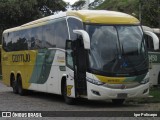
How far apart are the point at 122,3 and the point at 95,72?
91.3 ft

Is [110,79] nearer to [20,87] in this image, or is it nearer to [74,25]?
[74,25]

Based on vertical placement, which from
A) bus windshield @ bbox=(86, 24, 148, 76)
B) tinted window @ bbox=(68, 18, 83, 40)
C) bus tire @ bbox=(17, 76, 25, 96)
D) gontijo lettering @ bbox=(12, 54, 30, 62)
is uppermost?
tinted window @ bbox=(68, 18, 83, 40)

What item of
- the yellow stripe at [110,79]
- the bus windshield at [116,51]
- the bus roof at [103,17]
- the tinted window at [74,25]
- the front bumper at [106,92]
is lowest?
the front bumper at [106,92]

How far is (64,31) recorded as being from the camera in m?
19.1

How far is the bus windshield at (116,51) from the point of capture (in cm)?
1711

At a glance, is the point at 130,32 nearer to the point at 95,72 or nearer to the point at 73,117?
the point at 95,72

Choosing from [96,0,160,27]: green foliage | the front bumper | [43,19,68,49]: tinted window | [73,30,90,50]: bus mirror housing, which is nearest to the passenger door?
the front bumper

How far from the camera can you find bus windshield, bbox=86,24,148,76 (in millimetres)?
A: 17109

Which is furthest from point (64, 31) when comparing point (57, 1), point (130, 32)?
point (57, 1)

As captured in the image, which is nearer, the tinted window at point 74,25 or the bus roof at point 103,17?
the bus roof at point 103,17

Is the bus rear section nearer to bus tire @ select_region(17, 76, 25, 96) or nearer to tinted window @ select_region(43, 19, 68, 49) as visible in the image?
tinted window @ select_region(43, 19, 68, 49)

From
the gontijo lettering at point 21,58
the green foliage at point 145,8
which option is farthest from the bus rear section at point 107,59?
the green foliage at point 145,8

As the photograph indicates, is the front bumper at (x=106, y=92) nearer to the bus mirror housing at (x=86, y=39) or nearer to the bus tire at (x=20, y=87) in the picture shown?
the bus mirror housing at (x=86, y=39)

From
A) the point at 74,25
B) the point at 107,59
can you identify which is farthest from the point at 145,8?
the point at 107,59
